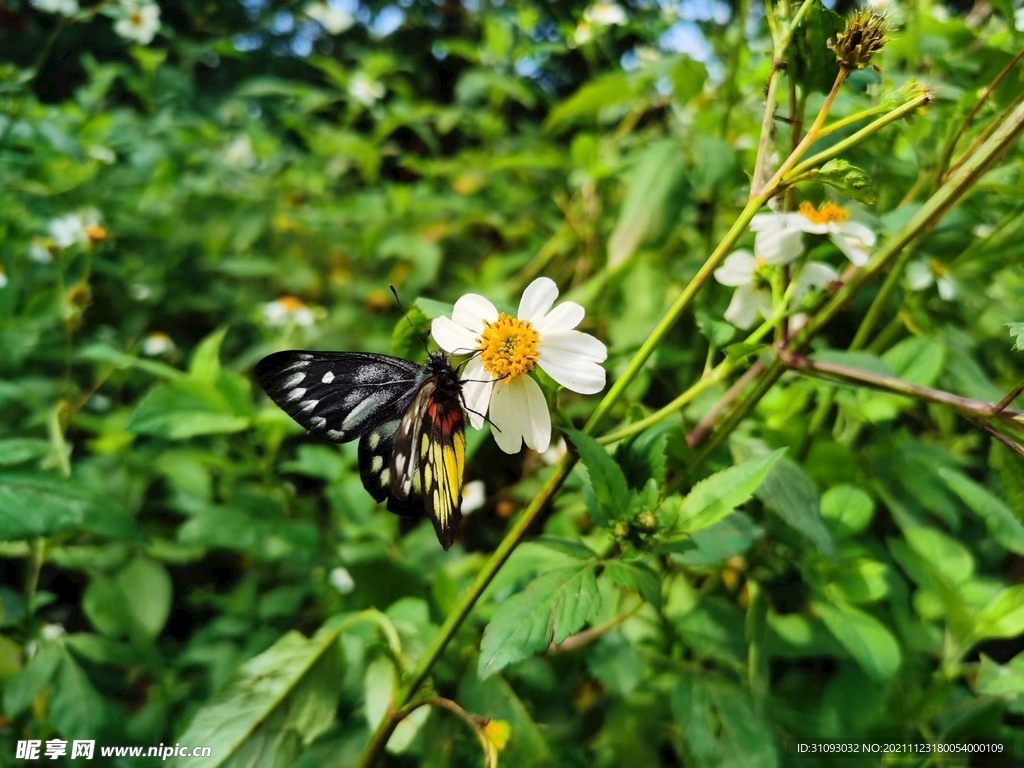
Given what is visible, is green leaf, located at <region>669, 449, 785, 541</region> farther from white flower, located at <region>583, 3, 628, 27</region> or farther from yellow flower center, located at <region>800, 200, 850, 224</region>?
white flower, located at <region>583, 3, 628, 27</region>

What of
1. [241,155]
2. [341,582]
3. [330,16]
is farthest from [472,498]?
[330,16]

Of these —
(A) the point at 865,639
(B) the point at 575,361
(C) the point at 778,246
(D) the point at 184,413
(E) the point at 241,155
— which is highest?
(C) the point at 778,246

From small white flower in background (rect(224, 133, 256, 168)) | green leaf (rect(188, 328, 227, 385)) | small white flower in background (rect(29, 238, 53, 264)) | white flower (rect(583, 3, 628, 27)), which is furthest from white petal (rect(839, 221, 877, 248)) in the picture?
small white flower in background (rect(224, 133, 256, 168))

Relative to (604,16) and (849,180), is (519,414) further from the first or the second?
(604,16)

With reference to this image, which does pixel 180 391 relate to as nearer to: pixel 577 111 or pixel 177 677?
pixel 177 677

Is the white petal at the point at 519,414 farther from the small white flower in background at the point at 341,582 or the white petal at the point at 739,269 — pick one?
the small white flower in background at the point at 341,582

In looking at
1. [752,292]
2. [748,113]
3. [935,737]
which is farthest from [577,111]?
[935,737]

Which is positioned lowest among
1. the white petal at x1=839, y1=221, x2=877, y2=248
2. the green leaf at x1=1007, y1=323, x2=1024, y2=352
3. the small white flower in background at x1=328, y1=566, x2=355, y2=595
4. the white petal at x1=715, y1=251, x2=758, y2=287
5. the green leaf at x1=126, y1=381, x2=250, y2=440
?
the small white flower in background at x1=328, y1=566, x2=355, y2=595
